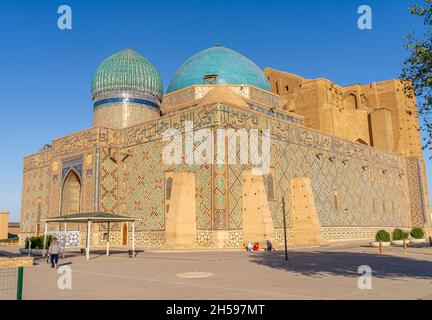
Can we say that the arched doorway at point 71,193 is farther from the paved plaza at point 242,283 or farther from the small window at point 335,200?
the small window at point 335,200

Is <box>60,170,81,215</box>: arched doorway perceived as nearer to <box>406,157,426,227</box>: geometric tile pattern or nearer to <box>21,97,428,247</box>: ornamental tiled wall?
<box>21,97,428,247</box>: ornamental tiled wall

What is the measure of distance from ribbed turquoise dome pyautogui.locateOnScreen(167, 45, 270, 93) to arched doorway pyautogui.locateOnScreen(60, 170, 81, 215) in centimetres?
848

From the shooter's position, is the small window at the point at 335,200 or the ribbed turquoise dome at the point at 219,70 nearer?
the small window at the point at 335,200

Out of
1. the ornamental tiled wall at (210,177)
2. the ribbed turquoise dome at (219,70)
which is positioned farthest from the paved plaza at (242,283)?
the ribbed turquoise dome at (219,70)

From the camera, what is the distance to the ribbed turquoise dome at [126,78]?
25.7 metres

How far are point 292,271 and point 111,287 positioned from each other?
4.18 meters

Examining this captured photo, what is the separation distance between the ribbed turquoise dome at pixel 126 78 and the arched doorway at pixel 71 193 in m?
5.60

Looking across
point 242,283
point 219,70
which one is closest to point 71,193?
point 219,70

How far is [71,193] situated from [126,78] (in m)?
7.84

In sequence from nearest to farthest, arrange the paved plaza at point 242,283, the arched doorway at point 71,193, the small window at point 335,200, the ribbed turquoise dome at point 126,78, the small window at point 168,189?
the paved plaza at point 242,283 → the small window at point 168,189 → the arched doorway at point 71,193 → the small window at point 335,200 → the ribbed turquoise dome at point 126,78

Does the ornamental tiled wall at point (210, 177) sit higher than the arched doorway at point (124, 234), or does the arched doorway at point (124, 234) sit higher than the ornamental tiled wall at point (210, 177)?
the ornamental tiled wall at point (210, 177)

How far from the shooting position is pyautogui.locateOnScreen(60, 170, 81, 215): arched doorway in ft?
76.5
